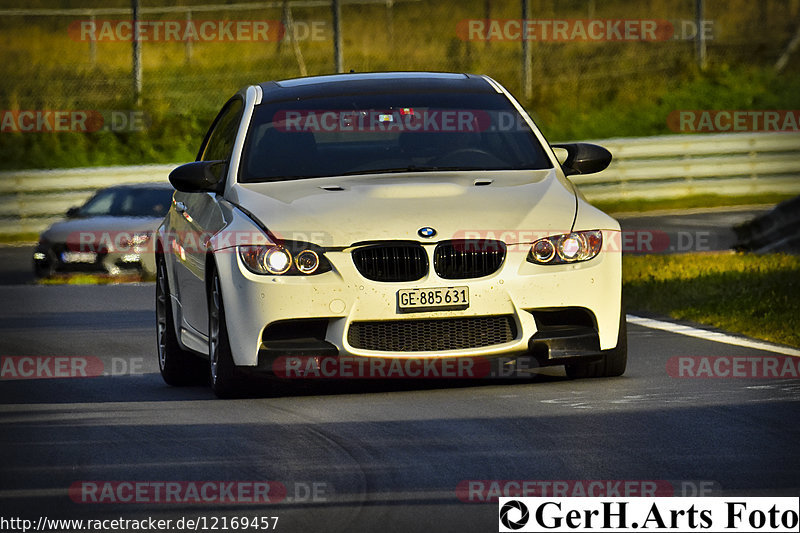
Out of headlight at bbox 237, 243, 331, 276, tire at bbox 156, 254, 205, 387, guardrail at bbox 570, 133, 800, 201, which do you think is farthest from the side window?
guardrail at bbox 570, 133, 800, 201

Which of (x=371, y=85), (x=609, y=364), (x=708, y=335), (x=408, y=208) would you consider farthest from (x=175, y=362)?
(x=708, y=335)

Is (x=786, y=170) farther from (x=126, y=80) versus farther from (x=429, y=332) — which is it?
(x=429, y=332)

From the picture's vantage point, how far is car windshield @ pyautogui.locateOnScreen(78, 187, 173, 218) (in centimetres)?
2202

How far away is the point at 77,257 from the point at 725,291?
8.52 meters

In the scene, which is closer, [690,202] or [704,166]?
[690,202]

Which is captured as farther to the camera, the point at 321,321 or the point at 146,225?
the point at 146,225

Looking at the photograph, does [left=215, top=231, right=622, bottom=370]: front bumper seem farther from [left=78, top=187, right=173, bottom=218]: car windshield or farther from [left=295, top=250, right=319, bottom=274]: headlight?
[left=78, top=187, right=173, bottom=218]: car windshield

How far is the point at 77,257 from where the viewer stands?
836 inches

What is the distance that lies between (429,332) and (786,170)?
72.8 ft

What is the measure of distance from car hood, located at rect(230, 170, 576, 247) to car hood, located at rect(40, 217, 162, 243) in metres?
11.1

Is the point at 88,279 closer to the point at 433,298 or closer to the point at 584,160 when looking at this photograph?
the point at 584,160

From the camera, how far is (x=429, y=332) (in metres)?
9.69

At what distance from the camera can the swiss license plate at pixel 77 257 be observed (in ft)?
69.6

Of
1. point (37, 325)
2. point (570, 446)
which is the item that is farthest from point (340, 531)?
point (37, 325)
